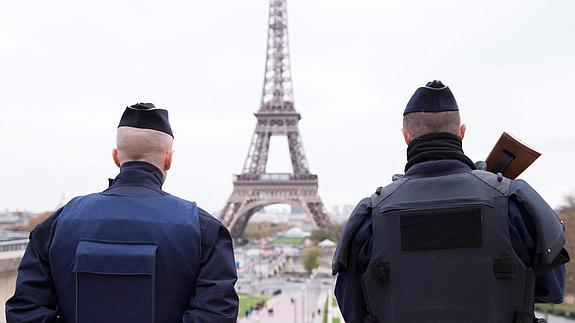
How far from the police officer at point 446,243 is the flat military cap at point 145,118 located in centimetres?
111

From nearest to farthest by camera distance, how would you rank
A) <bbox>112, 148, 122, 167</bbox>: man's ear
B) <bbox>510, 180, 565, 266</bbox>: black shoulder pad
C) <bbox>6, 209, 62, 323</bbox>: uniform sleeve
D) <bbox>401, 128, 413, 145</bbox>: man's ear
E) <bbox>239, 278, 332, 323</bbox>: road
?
<bbox>510, 180, 565, 266</bbox>: black shoulder pad, <bbox>6, 209, 62, 323</bbox>: uniform sleeve, <bbox>401, 128, 413, 145</bbox>: man's ear, <bbox>112, 148, 122, 167</bbox>: man's ear, <bbox>239, 278, 332, 323</bbox>: road

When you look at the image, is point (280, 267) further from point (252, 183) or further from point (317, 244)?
point (252, 183)

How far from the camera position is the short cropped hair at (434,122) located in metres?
3.22

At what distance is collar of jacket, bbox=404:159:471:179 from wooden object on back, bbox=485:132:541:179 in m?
0.31

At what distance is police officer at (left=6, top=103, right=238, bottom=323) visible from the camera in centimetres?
309

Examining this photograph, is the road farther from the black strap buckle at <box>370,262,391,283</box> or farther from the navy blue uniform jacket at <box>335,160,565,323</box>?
the black strap buckle at <box>370,262,391,283</box>

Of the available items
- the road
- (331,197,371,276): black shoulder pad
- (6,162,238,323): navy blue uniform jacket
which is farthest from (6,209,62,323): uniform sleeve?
the road

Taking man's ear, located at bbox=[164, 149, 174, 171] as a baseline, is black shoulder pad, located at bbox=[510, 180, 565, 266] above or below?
below

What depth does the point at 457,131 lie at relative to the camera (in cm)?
326

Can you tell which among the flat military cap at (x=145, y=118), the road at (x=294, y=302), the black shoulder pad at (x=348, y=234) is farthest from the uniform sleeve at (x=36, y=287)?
the road at (x=294, y=302)

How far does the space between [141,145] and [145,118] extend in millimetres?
144

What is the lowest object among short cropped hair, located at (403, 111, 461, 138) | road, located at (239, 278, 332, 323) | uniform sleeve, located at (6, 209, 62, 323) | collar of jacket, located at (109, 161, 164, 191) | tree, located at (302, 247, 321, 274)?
road, located at (239, 278, 332, 323)

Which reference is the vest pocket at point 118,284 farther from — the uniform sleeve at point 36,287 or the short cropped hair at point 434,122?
the short cropped hair at point 434,122

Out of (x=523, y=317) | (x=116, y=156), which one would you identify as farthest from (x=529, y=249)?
(x=116, y=156)
